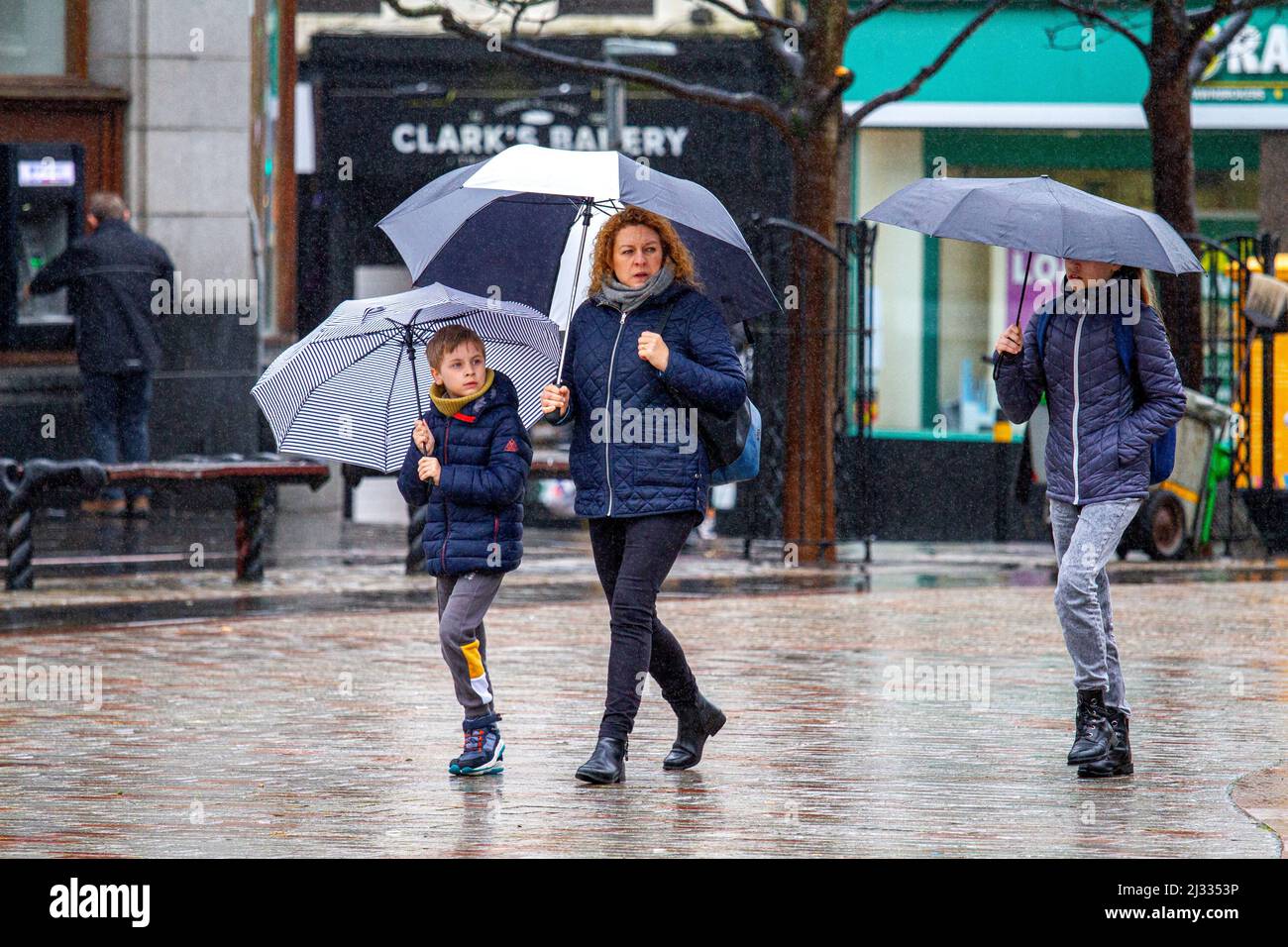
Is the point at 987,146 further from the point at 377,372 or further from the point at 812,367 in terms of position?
the point at 377,372

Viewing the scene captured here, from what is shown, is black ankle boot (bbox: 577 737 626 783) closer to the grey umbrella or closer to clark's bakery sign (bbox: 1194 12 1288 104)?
the grey umbrella

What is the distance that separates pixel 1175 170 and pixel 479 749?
11.5 m

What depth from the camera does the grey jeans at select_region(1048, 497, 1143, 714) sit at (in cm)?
699

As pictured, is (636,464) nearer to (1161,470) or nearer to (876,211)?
(876,211)

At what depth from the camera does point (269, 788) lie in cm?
662

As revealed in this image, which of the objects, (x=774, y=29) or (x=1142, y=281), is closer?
(x=1142, y=281)

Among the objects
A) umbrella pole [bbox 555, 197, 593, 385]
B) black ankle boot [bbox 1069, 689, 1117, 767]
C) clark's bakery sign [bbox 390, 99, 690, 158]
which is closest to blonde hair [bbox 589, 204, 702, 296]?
umbrella pole [bbox 555, 197, 593, 385]

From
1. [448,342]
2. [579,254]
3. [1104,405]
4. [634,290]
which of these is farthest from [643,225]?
[1104,405]

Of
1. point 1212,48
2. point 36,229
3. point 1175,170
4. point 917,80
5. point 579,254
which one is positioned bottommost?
point 579,254

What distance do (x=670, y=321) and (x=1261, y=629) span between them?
586 centimetres

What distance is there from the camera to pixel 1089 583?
22.9 feet

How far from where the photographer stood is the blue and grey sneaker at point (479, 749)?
6.88 metres

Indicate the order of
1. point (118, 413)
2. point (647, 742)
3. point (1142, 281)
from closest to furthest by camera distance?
1. point (1142, 281)
2. point (647, 742)
3. point (118, 413)
